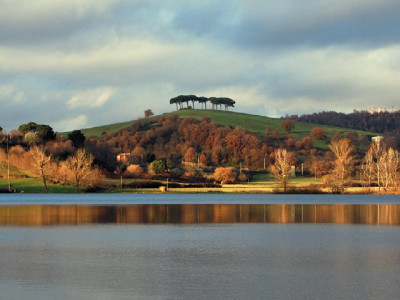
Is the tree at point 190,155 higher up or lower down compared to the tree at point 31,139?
lower down

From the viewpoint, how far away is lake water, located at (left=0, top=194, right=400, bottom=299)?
21531 mm

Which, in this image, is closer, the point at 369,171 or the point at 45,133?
the point at 369,171

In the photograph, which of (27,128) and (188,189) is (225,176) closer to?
Result: (188,189)

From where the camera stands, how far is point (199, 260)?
28.4 m

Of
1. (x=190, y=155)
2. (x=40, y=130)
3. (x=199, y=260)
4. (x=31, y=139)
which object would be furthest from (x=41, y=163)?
(x=199, y=260)

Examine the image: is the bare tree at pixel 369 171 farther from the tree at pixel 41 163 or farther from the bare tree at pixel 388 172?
the tree at pixel 41 163

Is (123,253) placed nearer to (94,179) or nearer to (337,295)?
(337,295)

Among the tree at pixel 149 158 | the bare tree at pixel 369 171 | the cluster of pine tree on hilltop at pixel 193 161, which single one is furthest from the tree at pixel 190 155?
the bare tree at pixel 369 171

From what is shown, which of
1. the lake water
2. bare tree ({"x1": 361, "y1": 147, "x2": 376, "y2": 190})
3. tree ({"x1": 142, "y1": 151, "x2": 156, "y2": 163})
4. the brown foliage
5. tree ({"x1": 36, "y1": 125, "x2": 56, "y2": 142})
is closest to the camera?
the lake water

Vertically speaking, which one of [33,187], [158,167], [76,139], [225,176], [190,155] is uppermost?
[76,139]

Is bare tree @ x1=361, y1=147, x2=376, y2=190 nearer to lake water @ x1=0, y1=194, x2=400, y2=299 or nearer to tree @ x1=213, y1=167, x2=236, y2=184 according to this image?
tree @ x1=213, y1=167, x2=236, y2=184

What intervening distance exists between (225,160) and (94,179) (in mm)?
73488

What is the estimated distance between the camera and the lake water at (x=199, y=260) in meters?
21.5

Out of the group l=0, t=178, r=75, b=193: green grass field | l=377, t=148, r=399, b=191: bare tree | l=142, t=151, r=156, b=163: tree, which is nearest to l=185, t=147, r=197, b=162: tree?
l=142, t=151, r=156, b=163: tree
